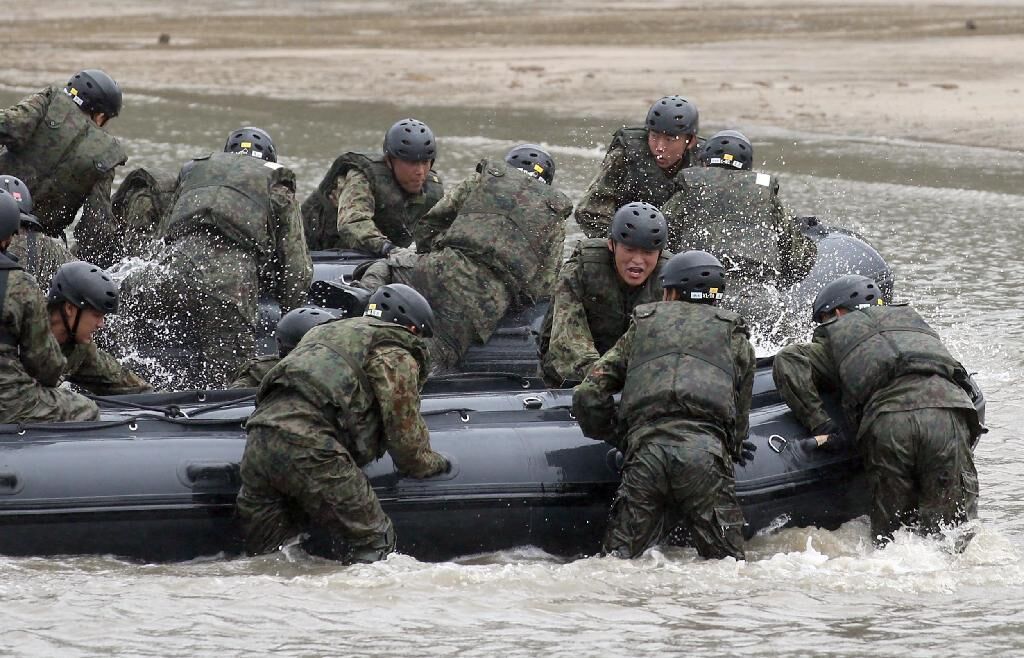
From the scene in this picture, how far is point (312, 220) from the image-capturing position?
37.8 feet

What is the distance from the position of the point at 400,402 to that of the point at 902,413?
2.26m

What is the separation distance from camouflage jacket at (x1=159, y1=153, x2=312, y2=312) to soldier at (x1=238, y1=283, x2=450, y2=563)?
2111mm

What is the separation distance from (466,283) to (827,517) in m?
2.51

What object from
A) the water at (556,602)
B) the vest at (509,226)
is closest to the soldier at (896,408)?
the water at (556,602)

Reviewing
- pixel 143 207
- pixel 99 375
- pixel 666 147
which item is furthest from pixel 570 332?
pixel 143 207

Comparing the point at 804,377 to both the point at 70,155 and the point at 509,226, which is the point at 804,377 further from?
the point at 70,155

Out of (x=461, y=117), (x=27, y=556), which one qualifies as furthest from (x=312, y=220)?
(x=461, y=117)

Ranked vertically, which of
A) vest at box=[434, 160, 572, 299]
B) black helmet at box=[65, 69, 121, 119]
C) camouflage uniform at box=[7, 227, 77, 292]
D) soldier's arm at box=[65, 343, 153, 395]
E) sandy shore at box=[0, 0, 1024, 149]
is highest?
sandy shore at box=[0, 0, 1024, 149]

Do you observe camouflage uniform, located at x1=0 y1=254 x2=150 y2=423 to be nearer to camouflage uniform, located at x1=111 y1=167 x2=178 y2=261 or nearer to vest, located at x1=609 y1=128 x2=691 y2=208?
camouflage uniform, located at x1=111 y1=167 x2=178 y2=261

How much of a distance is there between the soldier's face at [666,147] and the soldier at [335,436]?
3.67 m

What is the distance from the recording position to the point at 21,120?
10.4m

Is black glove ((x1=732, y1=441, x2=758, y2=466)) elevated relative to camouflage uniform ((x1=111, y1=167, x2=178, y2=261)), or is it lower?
lower

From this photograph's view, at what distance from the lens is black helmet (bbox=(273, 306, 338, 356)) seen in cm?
816

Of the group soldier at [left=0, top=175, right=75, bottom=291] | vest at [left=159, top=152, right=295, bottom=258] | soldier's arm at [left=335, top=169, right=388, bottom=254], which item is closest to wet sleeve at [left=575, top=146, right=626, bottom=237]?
soldier's arm at [left=335, top=169, right=388, bottom=254]
